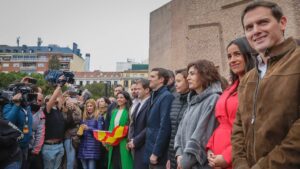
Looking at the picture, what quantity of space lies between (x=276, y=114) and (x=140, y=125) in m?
2.84

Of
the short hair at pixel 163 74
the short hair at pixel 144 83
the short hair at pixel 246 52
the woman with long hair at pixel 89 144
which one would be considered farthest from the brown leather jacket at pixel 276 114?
the woman with long hair at pixel 89 144

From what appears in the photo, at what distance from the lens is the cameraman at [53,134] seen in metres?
4.69

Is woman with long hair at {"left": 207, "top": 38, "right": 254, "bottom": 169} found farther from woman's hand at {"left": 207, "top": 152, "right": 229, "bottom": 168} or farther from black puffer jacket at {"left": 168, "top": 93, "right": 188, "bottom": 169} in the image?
black puffer jacket at {"left": 168, "top": 93, "right": 188, "bottom": 169}

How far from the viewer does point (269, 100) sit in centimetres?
165

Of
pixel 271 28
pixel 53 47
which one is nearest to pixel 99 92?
pixel 53 47

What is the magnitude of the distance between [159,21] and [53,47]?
5964cm

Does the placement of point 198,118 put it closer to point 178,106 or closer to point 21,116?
point 178,106

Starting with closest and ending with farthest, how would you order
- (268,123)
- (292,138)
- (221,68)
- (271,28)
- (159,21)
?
(292,138), (268,123), (271,28), (221,68), (159,21)

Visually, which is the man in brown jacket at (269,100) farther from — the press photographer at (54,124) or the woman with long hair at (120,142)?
the press photographer at (54,124)

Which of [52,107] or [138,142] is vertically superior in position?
[52,107]

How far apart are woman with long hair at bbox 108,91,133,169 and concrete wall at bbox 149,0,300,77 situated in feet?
12.9

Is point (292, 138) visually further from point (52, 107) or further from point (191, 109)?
point (52, 107)

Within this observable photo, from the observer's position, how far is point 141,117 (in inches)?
170

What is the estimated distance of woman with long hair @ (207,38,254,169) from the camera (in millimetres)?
2365
